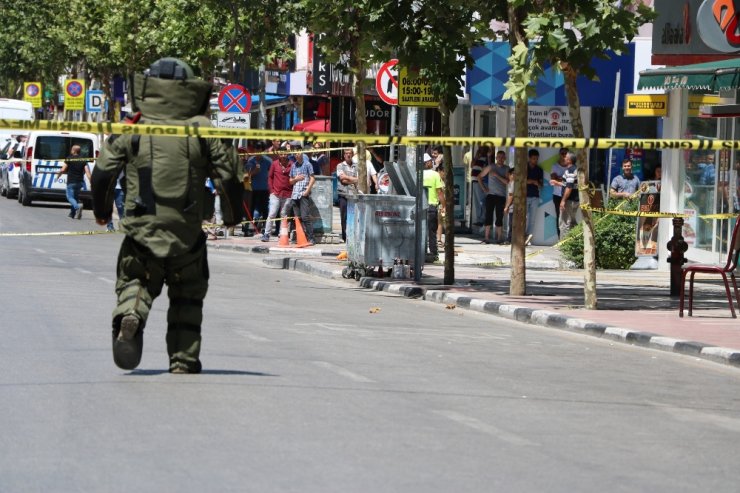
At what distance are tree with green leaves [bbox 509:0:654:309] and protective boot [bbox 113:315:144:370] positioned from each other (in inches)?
321

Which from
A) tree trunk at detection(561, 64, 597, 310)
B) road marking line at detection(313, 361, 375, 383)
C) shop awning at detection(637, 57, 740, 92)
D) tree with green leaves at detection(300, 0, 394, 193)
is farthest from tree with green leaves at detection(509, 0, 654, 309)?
road marking line at detection(313, 361, 375, 383)

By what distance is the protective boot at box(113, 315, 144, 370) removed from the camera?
10.3 meters

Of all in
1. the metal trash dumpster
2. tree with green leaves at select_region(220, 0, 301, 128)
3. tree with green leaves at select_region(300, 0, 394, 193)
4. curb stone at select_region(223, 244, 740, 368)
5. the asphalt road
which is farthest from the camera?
tree with green leaves at select_region(220, 0, 301, 128)

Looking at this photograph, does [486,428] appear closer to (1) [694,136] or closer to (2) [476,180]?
(1) [694,136]

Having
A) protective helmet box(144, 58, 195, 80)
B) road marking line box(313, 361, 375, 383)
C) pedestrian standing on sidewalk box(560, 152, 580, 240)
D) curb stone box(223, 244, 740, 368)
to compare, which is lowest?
curb stone box(223, 244, 740, 368)

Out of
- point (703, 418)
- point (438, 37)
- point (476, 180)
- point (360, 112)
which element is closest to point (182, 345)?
point (703, 418)

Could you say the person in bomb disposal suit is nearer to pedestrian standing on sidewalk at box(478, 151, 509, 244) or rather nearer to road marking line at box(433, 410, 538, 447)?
road marking line at box(433, 410, 538, 447)

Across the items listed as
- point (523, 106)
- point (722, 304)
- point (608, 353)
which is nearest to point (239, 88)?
point (523, 106)

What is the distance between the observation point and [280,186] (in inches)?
1205

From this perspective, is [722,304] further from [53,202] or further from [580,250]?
[53,202]

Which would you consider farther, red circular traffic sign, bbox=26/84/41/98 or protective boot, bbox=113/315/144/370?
red circular traffic sign, bbox=26/84/41/98

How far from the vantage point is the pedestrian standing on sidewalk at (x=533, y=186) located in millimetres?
Result: 31422

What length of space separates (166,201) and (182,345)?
95 cm

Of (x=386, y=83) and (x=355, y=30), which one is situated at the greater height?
(x=355, y=30)
